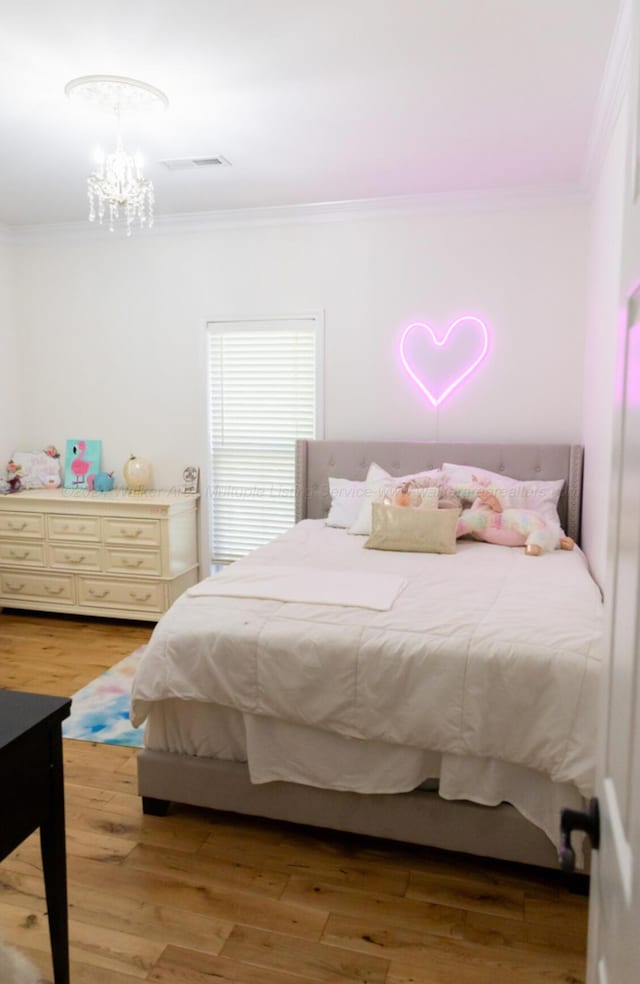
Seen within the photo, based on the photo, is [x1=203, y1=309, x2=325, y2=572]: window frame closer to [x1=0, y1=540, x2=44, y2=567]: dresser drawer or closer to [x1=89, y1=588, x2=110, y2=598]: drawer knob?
[x1=89, y1=588, x2=110, y2=598]: drawer knob

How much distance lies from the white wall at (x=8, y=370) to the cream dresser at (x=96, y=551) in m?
0.53

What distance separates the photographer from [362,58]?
2.56 m

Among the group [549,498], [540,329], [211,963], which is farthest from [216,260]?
[211,963]

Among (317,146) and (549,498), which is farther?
(549,498)

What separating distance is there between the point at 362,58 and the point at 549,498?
2357 mm

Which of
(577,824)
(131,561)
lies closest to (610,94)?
(577,824)

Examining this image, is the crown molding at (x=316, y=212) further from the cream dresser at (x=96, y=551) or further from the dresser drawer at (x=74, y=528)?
the dresser drawer at (x=74, y=528)

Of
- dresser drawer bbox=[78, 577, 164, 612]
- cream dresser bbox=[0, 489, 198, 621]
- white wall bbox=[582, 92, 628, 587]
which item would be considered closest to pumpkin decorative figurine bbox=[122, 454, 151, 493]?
cream dresser bbox=[0, 489, 198, 621]

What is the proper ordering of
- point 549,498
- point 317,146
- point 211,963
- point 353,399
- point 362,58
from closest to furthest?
1. point 211,963
2. point 362,58
3. point 317,146
4. point 549,498
5. point 353,399

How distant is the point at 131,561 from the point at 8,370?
1.80 m

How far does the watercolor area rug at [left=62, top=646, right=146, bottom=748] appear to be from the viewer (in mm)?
3008

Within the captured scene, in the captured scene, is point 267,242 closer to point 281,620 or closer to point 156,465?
point 156,465

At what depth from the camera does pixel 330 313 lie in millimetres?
4539

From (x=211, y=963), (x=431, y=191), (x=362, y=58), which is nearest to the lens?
(x=211, y=963)
